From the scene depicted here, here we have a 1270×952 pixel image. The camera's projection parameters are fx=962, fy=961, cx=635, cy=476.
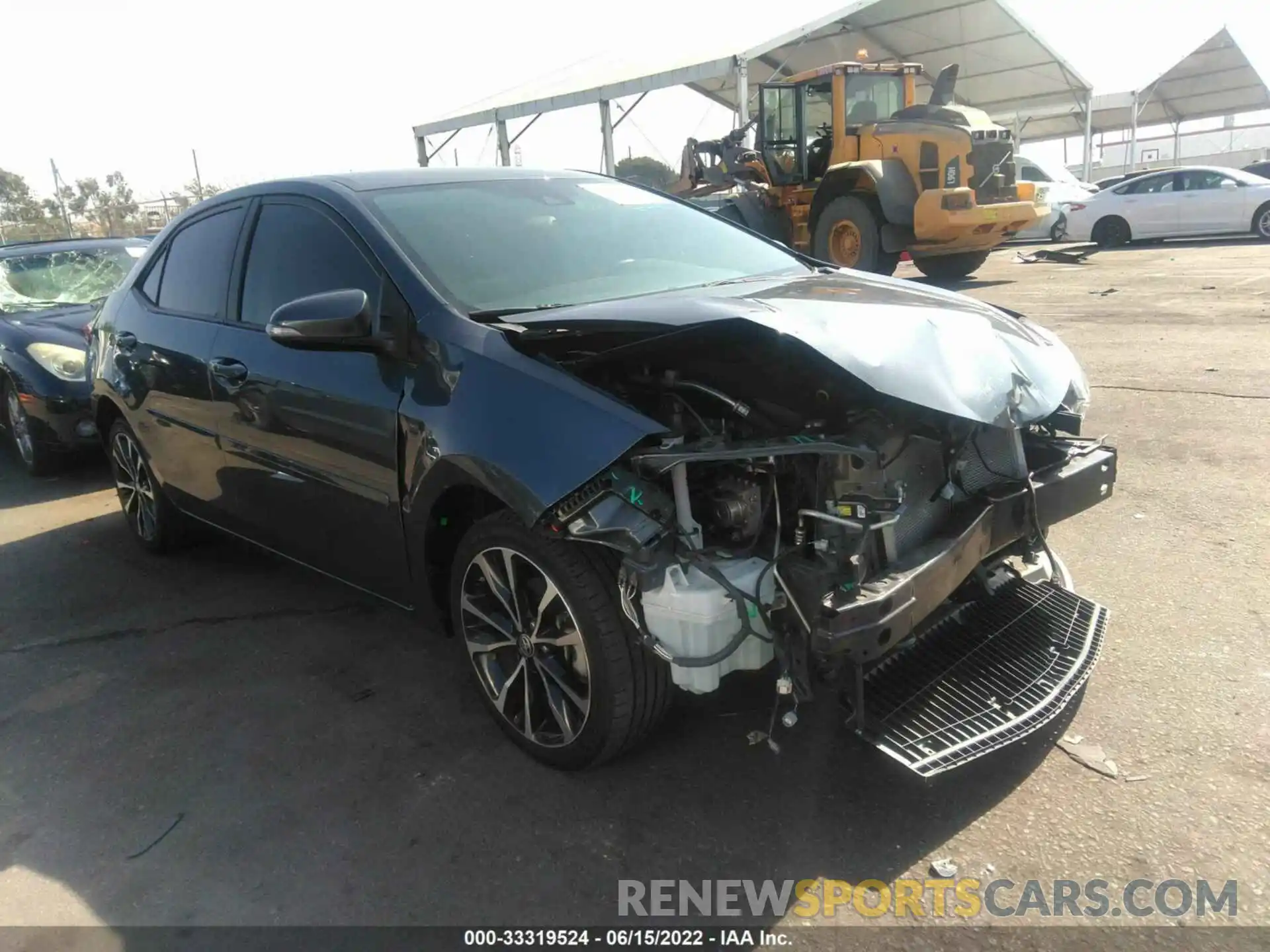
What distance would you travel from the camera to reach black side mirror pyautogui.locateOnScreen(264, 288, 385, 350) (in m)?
2.93

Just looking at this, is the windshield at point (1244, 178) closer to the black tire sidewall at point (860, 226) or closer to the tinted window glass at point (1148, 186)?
the tinted window glass at point (1148, 186)

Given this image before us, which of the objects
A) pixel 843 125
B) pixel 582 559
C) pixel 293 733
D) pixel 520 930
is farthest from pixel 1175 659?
pixel 843 125

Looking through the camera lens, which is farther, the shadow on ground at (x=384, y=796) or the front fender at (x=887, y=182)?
the front fender at (x=887, y=182)

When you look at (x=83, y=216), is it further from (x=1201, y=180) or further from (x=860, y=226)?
(x=1201, y=180)

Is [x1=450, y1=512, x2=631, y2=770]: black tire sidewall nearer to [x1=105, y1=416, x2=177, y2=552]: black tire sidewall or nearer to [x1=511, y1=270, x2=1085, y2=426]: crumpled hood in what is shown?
[x1=511, y1=270, x2=1085, y2=426]: crumpled hood

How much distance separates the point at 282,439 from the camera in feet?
11.5

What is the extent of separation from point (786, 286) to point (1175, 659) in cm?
180

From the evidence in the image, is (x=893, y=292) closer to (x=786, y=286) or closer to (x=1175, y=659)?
(x=786, y=286)

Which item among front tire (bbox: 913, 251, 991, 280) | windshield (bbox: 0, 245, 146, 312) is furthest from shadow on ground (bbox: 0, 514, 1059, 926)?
front tire (bbox: 913, 251, 991, 280)

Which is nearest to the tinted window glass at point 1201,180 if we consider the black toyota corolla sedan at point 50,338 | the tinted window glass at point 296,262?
the black toyota corolla sedan at point 50,338

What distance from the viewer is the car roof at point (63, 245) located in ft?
25.5

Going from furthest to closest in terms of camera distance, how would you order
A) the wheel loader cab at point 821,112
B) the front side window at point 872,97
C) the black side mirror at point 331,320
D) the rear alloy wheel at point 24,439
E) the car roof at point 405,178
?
the front side window at point 872,97 → the wheel loader cab at point 821,112 → the rear alloy wheel at point 24,439 → the car roof at point 405,178 → the black side mirror at point 331,320

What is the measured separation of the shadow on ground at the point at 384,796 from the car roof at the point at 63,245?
5218 millimetres

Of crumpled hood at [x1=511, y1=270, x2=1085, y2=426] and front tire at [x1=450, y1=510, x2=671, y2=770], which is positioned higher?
crumpled hood at [x1=511, y1=270, x2=1085, y2=426]
